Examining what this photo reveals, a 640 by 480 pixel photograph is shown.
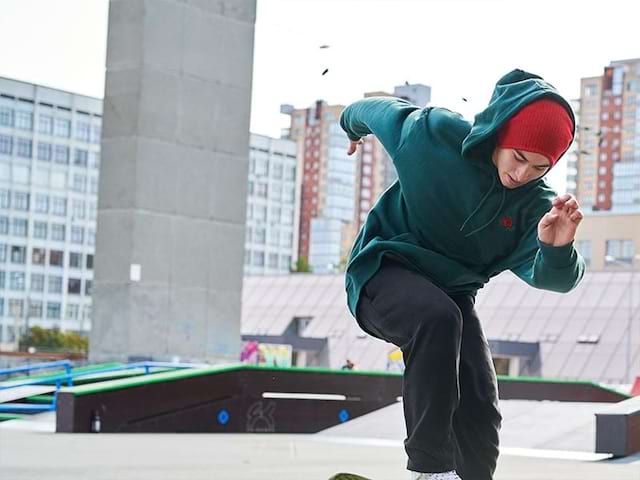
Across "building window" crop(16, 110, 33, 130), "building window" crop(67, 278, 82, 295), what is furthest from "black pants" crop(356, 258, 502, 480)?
"building window" crop(67, 278, 82, 295)

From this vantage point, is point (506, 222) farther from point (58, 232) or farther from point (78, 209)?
point (78, 209)

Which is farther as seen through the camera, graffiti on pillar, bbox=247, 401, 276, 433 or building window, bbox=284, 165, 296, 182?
building window, bbox=284, 165, 296, 182

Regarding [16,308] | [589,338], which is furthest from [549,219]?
[16,308]

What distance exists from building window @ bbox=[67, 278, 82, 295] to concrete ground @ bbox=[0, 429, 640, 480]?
87.8m

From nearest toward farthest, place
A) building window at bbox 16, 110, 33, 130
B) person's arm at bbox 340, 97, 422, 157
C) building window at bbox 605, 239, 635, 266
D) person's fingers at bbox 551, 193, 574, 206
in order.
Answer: person's fingers at bbox 551, 193, 574, 206 → person's arm at bbox 340, 97, 422, 157 → building window at bbox 16, 110, 33, 130 → building window at bbox 605, 239, 635, 266

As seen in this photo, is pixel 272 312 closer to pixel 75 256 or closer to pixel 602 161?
pixel 75 256

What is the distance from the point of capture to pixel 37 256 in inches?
3679

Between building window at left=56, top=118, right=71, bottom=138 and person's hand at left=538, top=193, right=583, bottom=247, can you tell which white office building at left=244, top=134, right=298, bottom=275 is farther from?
person's hand at left=538, top=193, right=583, bottom=247

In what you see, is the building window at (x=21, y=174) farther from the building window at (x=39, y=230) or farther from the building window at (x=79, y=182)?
the building window at (x=79, y=182)

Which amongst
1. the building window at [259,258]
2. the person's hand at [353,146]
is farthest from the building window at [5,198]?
the person's hand at [353,146]

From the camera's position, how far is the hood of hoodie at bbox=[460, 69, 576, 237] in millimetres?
3637

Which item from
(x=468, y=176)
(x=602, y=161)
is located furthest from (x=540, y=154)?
(x=602, y=161)

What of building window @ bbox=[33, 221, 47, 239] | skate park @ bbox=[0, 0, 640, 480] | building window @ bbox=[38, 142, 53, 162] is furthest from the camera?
building window @ bbox=[33, 221, 47, 239]

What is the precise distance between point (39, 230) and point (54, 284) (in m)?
4.51
